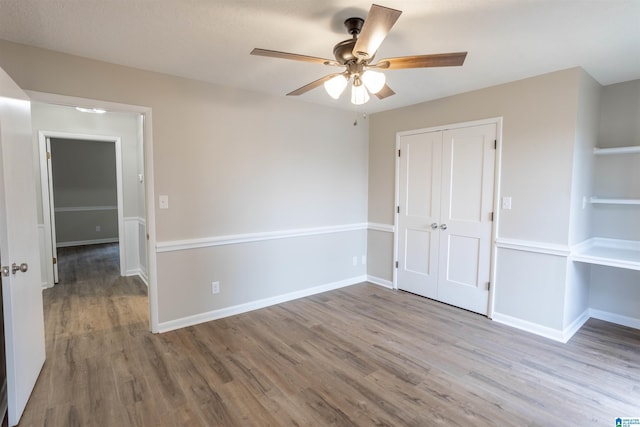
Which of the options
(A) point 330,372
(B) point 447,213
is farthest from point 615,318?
(A) point 330,372

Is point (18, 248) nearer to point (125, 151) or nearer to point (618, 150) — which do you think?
point (125, 151)

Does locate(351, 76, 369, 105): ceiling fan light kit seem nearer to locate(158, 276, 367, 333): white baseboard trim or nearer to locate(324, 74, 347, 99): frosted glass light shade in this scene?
locate(324, 74, 347, 99): frosted glass light shade

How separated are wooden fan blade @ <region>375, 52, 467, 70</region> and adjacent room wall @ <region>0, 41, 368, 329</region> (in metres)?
1.96

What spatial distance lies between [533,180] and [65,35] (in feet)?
13.1

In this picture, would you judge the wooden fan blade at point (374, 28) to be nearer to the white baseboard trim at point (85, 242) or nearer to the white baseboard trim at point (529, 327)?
the white baseboard trim at point (529, 327)

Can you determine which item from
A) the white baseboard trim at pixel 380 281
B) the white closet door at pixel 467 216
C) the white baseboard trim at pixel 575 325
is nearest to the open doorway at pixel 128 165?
the white baseboard trim at pixel 380 281

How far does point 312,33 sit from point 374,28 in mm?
767

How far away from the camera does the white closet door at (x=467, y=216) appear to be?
11.2 feet

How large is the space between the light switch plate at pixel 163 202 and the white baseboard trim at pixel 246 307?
3.68 feet

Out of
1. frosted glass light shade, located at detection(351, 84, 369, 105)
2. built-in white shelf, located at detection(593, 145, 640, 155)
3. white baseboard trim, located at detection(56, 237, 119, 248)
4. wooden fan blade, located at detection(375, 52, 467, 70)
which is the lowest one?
white baseboard trim, located at detection(56, 237, 119, 248)

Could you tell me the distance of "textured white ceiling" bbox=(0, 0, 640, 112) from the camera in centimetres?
186

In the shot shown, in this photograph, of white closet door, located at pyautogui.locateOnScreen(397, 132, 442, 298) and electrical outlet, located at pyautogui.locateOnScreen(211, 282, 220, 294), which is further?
white closet door, located at pyautogui.locateOnScreen(397, 132, 442, 298)

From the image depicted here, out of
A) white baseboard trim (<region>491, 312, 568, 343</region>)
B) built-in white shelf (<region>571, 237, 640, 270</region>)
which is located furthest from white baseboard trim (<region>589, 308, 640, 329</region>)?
white baseboard trim (<region>491, 312, 568, 343</region>)

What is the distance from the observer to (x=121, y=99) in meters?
2.78
